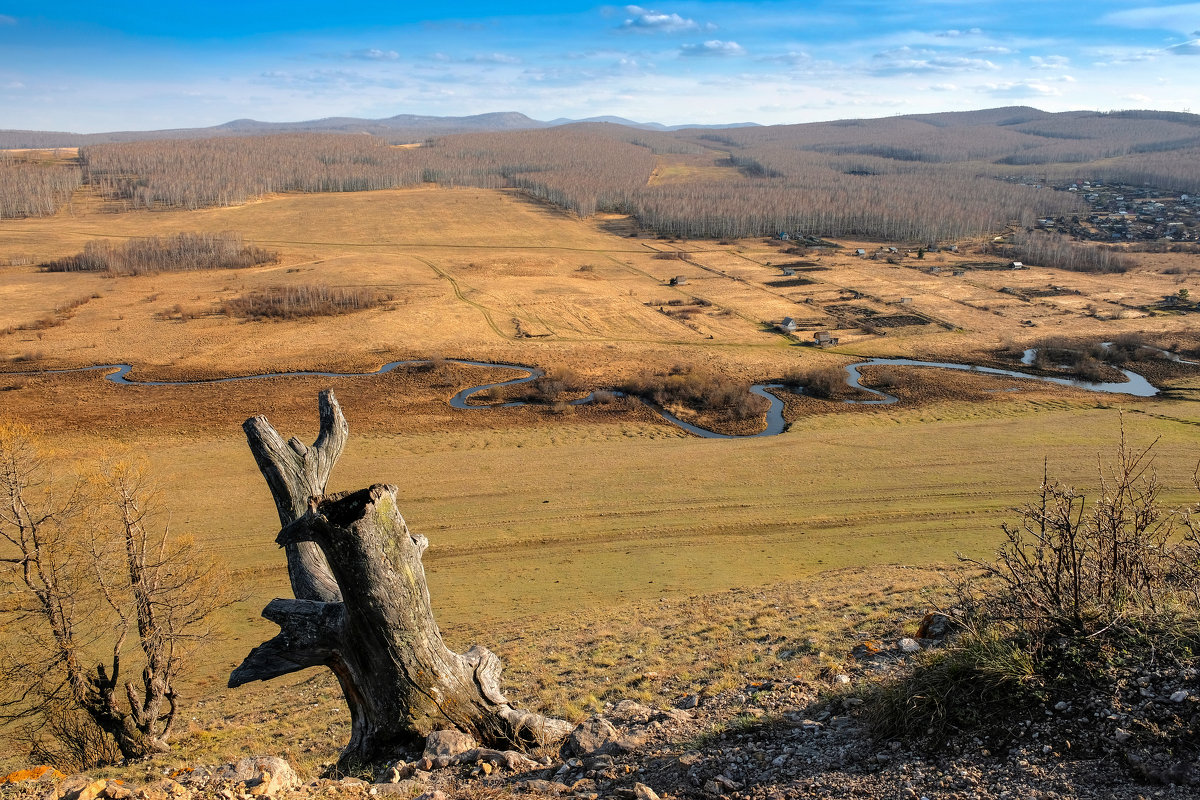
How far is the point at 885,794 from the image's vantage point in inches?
256

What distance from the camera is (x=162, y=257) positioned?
8900 cm

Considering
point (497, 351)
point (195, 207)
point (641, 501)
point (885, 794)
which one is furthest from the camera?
point (195, 207)

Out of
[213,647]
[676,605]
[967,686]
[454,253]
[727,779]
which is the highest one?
[454,253]

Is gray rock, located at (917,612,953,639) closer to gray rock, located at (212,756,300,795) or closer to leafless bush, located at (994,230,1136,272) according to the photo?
gray rock, located at (212,756,300,795)

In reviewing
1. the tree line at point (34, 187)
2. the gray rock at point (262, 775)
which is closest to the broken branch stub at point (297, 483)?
the gray rock at point (262, 775)

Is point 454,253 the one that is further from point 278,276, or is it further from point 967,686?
point 967,686

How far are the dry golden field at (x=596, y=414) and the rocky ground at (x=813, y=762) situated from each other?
9.44 ft

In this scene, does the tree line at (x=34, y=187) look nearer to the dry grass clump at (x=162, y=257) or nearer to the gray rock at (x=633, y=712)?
the dry grass clump at (x=162, y=257)

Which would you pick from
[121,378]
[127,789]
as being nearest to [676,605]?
[127,789]

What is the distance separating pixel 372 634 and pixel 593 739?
109 inches

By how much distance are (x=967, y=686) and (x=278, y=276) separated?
86116 mm

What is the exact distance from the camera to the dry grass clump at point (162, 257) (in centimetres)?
8656

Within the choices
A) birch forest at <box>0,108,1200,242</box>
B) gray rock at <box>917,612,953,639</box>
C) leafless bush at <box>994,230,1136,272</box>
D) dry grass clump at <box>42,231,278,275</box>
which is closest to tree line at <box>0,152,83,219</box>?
birch forest at <box>0,108,1200,242</box>

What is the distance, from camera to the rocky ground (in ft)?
20.3
